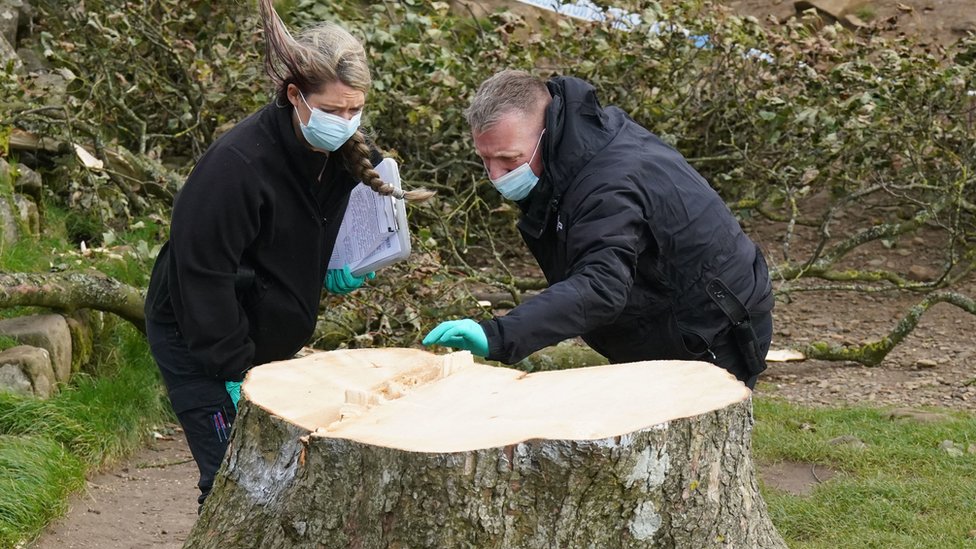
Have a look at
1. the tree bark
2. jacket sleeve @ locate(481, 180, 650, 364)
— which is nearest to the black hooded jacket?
jacket sleeve @ locate(481, 180, 650, 364)

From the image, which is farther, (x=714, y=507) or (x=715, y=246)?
(x=715, y=246)

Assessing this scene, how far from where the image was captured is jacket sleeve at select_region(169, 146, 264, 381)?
2643mm

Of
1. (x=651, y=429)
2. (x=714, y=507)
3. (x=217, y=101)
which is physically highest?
(x=651, y=429)

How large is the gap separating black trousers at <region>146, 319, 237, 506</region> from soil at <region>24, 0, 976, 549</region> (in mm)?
1068

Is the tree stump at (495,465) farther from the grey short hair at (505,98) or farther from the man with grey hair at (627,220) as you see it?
the grey short hair at (505,98)

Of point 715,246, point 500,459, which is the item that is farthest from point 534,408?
point 715,246

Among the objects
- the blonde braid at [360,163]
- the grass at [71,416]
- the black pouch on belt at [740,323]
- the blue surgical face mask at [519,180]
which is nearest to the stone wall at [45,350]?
the grass at [71,416]

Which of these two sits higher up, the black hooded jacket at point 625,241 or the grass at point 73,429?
the black hooded jacket at point 625,241

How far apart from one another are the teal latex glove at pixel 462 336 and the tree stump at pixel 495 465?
0.13 meters

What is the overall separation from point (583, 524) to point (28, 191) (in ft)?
15.1

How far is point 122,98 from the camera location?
20.7 feet

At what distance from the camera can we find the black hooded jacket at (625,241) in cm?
257

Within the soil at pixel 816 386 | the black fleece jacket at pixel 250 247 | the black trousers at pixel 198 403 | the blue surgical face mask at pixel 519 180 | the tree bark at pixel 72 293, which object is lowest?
the soil at pixel 816 386

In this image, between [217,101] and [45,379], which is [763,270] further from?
[217,101]
